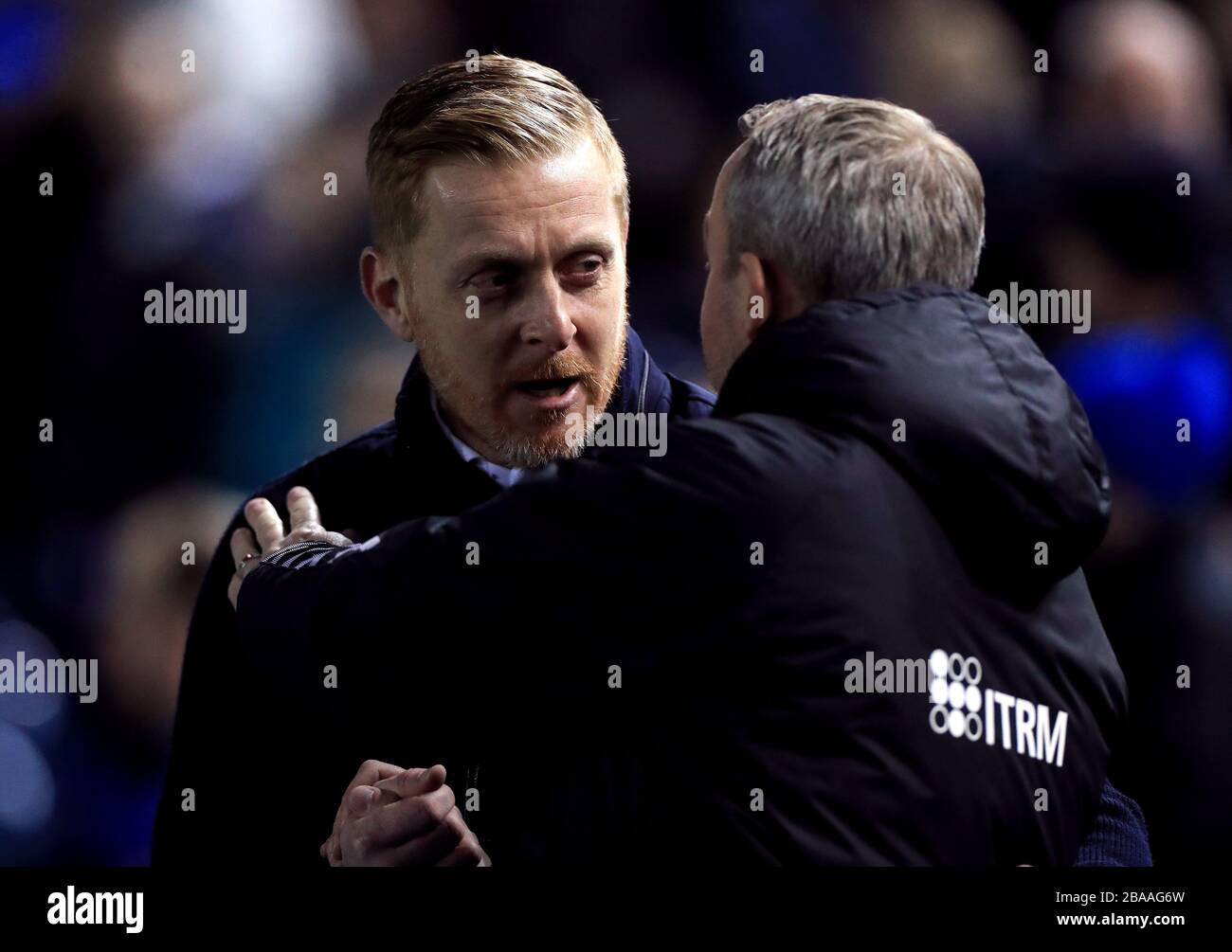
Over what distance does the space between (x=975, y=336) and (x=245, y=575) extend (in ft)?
2.56

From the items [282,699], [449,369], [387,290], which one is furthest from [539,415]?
[282,699]

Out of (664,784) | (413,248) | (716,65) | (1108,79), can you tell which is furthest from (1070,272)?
(664,784)

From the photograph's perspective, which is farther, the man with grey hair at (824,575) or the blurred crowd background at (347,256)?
the blurred crowd background at (347,256)

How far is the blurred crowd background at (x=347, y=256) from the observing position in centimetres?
240

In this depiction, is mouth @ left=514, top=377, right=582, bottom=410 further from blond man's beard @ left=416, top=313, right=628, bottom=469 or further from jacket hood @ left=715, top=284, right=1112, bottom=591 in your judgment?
jacket hood @ left=715, top=284, right=1112, bottom=591

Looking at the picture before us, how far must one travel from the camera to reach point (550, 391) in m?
1.99

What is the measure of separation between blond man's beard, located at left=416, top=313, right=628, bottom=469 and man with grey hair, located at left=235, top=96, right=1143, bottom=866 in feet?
1.48

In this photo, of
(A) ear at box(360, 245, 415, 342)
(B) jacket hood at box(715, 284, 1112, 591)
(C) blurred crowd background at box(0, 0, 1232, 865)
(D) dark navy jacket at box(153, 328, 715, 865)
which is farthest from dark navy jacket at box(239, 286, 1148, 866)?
(C) blurred crowd background at box(0, 0, 1232, 865)

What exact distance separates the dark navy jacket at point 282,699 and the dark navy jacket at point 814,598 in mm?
527

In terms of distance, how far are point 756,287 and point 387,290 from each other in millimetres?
761

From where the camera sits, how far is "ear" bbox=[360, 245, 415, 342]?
2.14 m

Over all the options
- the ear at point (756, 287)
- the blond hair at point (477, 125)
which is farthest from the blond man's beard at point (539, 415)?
the ear at point (756, 287)
